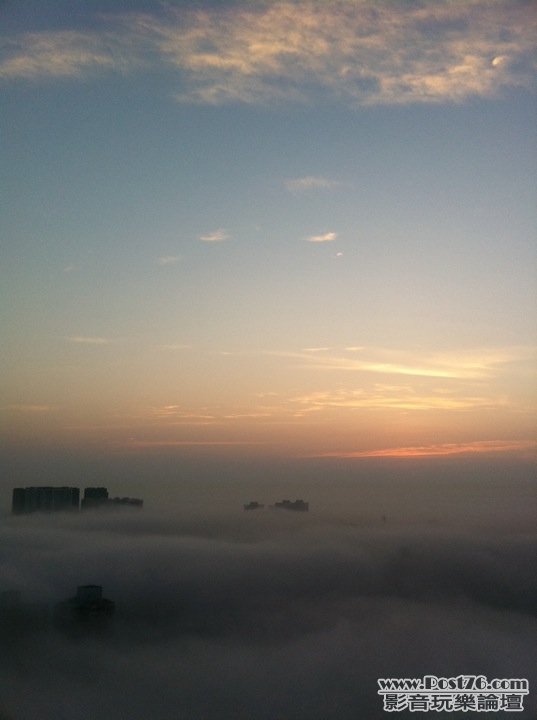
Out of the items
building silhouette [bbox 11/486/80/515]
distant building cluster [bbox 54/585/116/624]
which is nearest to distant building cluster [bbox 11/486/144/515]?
building silhouette [bbox 11/486/80/515]

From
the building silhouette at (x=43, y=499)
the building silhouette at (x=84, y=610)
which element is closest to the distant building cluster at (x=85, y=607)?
the building silhouette at (x=84, y=610)

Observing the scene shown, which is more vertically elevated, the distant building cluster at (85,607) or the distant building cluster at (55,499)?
the distant building cluster at (55,499)

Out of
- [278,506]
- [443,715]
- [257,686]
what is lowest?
[257,686]

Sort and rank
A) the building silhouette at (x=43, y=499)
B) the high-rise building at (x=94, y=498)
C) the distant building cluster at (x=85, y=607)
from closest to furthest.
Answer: the distant building cluster at (x=85, y=607)
the building silhouette at (x=43, y=499)
the high-rise building at (x=94, y=498)

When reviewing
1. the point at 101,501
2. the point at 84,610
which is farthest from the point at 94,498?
the point at 84,610

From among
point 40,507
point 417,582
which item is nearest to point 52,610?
point 40,507

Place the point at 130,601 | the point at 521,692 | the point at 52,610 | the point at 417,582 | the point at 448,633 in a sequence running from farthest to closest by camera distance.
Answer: the point at 417,582, the point at 130,601, the point at 448,633, the point at 52,610, the point at 521,692

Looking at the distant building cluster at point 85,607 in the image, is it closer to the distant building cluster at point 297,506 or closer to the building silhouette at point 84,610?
the building silhouette at point 84,610

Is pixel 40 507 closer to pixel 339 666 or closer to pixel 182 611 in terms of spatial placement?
pixel 182 611
